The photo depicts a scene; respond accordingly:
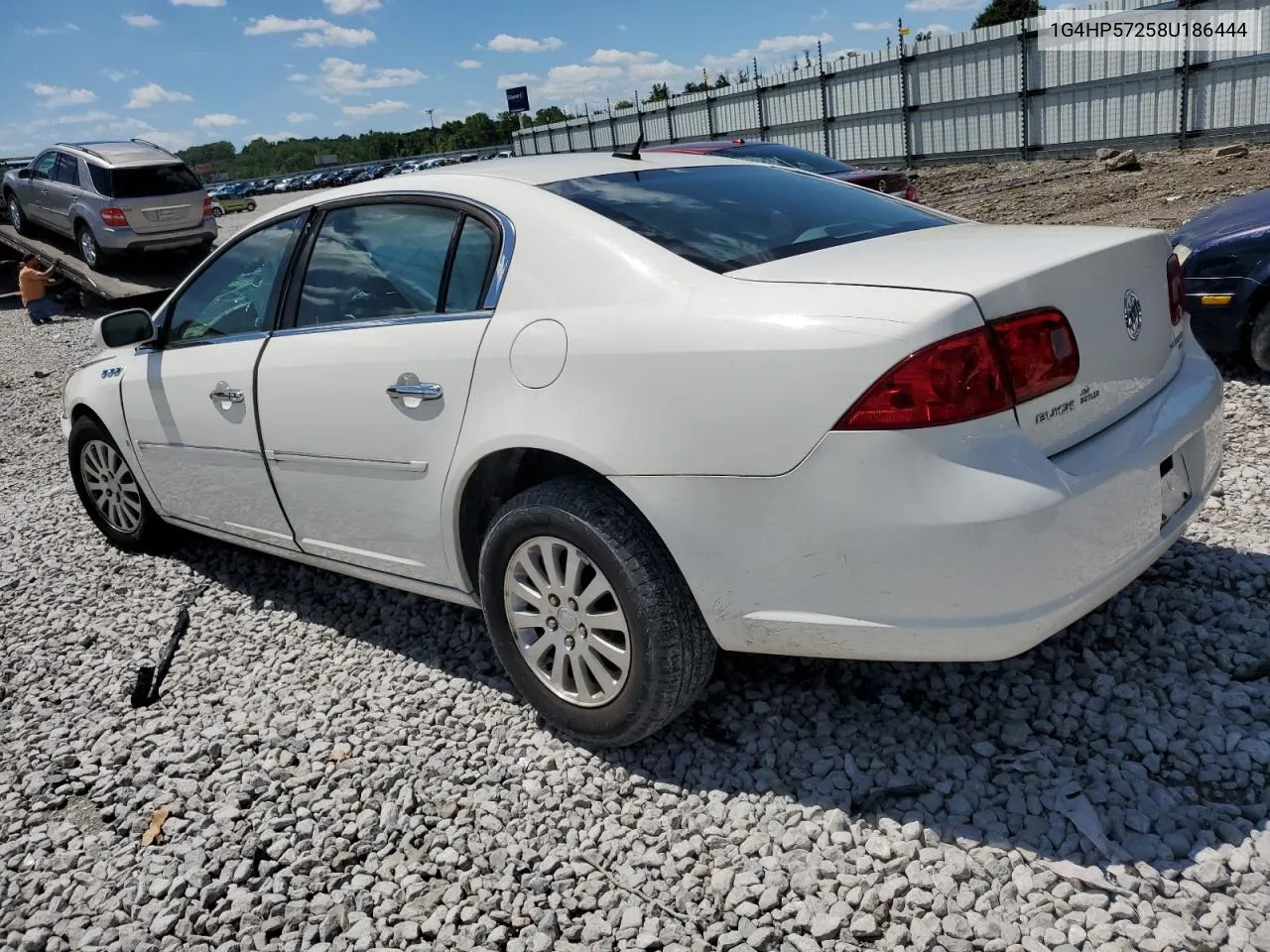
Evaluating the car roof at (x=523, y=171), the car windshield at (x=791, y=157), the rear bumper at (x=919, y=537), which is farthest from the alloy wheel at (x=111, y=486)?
the car windshield at (x=791, y=157)

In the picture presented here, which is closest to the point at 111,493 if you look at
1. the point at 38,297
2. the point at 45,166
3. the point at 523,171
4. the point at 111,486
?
the point at 111,486

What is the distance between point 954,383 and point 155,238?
15.2 m

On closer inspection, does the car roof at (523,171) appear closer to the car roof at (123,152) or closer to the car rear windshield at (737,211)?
the car rear windshield at (737,211)

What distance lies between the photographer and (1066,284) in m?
2.40

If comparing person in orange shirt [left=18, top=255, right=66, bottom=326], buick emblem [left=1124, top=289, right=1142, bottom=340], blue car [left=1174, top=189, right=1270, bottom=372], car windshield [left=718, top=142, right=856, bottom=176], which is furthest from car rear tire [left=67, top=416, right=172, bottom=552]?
person in orange shirt [left=18, top=255, right=66, bottom=326]

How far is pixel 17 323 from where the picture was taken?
1540 cm

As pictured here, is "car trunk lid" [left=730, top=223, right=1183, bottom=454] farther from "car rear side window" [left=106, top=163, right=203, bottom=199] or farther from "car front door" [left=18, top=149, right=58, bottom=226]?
"car front door" [left=18, top=149, right=58, bottom=226]

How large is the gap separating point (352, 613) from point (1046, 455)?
2877mm

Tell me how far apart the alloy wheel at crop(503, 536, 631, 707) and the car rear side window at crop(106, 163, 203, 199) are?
559 inches

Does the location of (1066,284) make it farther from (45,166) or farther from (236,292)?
(45,166)

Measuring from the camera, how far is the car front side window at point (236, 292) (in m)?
3.80

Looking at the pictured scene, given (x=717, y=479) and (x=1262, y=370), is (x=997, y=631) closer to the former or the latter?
(x=717, y=479)

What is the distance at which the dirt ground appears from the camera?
1289 centimetres

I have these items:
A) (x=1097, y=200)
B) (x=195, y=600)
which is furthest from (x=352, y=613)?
(x=1097, y=200)
